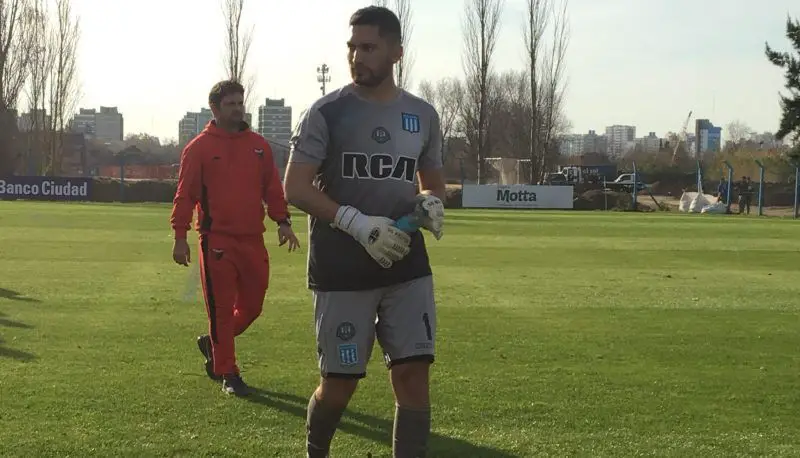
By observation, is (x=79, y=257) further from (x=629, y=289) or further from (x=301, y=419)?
(x=301, y=419)

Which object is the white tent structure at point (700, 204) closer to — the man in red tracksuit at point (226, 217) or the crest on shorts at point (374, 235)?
the man in red tracksuit at point (226, 217)

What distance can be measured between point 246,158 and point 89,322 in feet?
11.6

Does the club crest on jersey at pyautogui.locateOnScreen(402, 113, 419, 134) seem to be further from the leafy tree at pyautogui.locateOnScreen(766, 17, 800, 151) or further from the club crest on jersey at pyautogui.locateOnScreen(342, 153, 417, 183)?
the leafy tree at pyautogui.locateOnScreen(766, 17, 800, 151)

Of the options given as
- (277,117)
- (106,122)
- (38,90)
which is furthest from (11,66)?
(106,122)

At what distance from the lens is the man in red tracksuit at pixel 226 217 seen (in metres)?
5.66

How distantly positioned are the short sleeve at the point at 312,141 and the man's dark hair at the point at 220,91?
2117 mm

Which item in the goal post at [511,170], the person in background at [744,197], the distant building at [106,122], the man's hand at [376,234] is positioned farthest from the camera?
the distant building at [106,122]

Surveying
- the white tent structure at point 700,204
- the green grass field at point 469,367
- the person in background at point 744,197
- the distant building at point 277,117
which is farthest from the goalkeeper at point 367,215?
the distant building at point 277,117

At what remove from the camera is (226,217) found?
565 centimetres

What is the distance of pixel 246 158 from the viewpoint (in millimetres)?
5758

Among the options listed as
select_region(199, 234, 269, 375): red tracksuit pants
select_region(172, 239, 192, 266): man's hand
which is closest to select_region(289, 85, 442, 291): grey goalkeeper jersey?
select_region(199, 234, 269, 375): red tracksuit pants

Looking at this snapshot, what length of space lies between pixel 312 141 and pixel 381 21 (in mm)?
585

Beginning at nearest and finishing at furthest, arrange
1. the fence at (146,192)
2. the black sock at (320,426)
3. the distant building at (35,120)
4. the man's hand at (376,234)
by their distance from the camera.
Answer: the man's hand at (376,234) < the black sock at (320,426) < the fence at (146,192) < the distant building at (35,120)

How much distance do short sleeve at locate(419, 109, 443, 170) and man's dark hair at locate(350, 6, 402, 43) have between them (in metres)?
0.40
